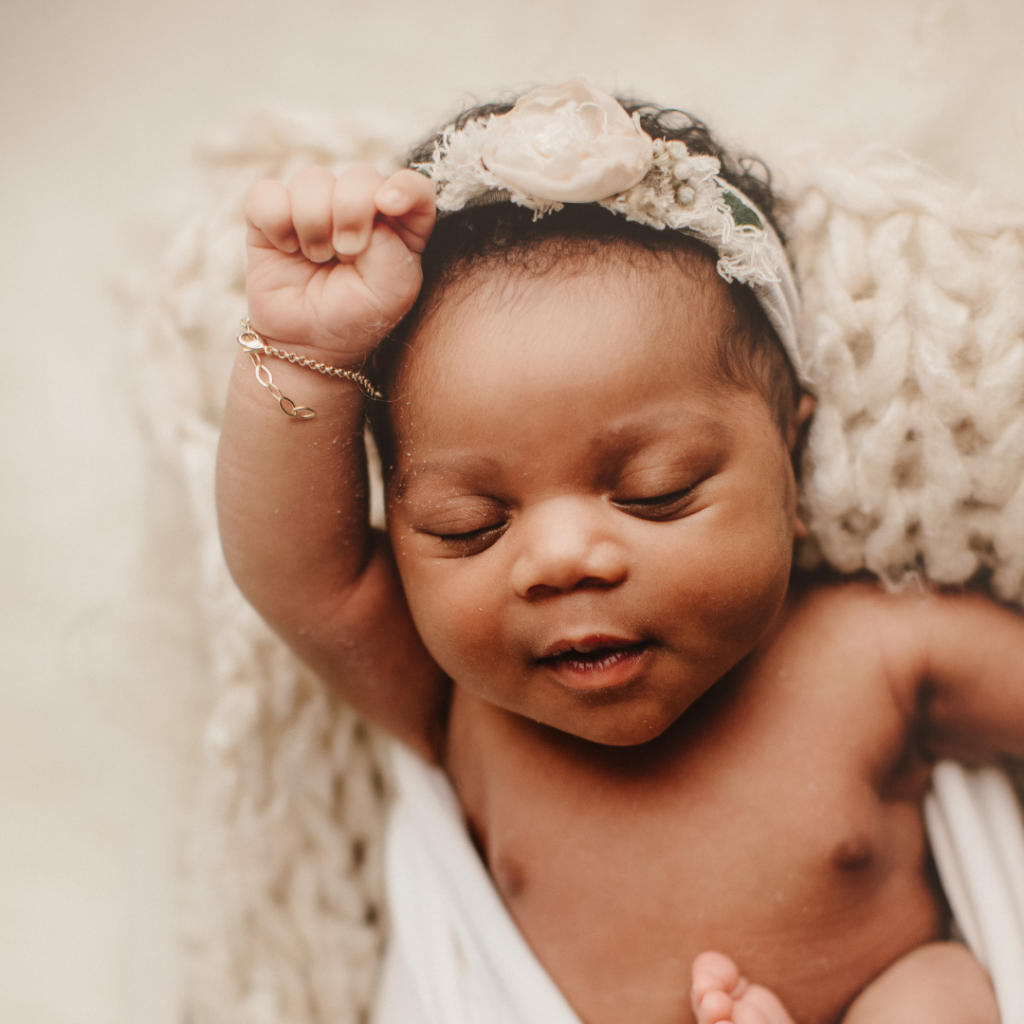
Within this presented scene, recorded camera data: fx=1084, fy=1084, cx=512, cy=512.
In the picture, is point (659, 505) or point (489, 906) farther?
point (489, 906)

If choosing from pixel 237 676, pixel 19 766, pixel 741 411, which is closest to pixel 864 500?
pixel 741 411

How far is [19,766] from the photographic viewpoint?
4.42 feet

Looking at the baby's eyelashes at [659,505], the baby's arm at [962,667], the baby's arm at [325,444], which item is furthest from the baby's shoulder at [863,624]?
the baby's arm at [325,444]

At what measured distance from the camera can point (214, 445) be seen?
1.19 m

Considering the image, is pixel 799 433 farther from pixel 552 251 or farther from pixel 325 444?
pixel 325 444

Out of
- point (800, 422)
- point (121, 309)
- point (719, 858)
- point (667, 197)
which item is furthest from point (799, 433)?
point (121, 309)

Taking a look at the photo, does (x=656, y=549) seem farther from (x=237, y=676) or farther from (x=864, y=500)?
(x=237, y=676)

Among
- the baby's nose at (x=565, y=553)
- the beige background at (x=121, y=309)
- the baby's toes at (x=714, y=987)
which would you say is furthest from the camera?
the beige background at (x=121, y=309)

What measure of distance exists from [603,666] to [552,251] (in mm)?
341

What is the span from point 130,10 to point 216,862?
1067 mm

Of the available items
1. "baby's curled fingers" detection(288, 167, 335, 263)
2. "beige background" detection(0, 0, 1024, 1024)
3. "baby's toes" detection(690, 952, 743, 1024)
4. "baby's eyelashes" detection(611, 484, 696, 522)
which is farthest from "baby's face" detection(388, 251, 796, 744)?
"beige background" detection(0, 0, 1024, 1024)

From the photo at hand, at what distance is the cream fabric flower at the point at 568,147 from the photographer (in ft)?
2.77

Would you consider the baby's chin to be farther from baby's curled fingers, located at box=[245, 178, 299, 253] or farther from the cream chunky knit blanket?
baby's curled fingers, located at box=[245, 178, 299, 253]

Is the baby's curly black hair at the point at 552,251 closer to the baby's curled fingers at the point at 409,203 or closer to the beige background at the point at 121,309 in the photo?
the baby's curled fingers at the point at 409,203
